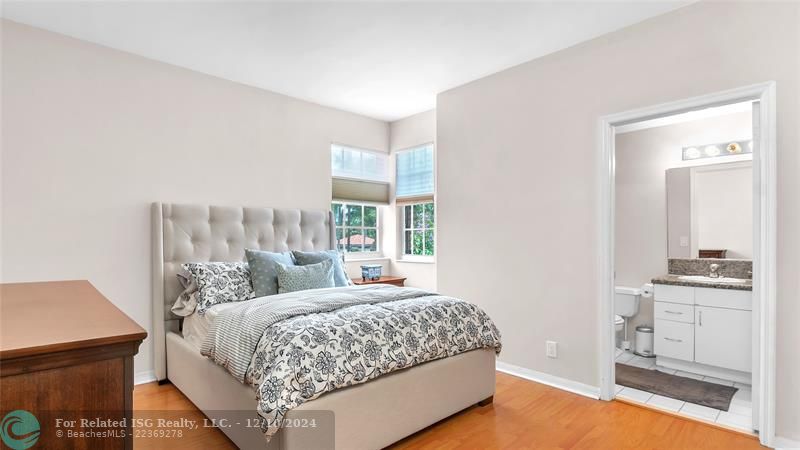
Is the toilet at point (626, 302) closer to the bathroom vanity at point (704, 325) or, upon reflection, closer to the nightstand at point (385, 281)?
the bathroom vanity at point (704, 325)

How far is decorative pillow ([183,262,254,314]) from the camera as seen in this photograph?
289 cm

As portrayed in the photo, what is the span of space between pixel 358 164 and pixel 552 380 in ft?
10.1

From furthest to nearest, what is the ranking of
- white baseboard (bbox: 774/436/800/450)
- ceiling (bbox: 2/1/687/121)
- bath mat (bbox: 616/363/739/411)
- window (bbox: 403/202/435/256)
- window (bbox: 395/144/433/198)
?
1. window (bbox: 403/202/435/256)
2. window (bbox: 395/144/433/198)
3. bath mat (bbox: 616/363/739/411)
4. ceiling (bbox: 2/1/687/121)
5. white baseboard (bbox: 774/436/800/450)

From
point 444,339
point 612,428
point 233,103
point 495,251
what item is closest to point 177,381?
point 444,339

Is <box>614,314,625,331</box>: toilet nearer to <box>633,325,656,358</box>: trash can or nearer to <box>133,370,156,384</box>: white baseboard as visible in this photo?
<box>633,325,656,358</box>: trash can

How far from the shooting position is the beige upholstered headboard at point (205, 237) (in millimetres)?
3162

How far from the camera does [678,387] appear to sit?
3121 mm

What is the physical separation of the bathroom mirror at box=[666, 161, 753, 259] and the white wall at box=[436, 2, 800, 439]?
1504 mm

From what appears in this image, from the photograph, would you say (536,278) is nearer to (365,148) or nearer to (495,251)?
(495,251)

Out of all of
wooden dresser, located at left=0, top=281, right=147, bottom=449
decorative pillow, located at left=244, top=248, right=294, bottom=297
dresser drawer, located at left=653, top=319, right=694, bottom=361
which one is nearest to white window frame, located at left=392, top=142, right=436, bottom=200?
decorative pillow, located at left=244, top=248, right=294, bottom=297

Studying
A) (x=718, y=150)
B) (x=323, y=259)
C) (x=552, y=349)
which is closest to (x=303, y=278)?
(x=323, y=259)

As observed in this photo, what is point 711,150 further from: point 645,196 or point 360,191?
point 360,191

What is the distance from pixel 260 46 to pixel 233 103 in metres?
0.87

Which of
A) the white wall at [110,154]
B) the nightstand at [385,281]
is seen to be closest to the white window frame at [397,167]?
the nightstand at [385,281]
